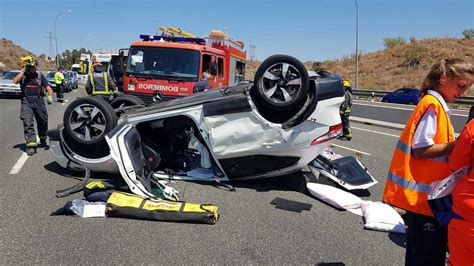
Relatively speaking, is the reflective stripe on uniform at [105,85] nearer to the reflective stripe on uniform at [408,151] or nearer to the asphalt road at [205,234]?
the asphalt road at [205,234]

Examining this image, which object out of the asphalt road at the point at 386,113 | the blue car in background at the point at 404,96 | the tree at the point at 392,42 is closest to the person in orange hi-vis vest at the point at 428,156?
the asphalt road at the point at 386,113

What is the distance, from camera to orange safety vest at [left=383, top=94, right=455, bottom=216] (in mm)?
2242

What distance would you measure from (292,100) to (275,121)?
345 millimetres

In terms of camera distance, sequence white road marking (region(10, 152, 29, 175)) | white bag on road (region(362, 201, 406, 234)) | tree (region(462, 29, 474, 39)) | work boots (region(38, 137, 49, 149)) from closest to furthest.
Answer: white bag on road (region(362, 201, 406, 234)) < white road marking (region(10, 152, 29, 175)) < work boots (region(38, 137, 49, 149)) < tree (region(462, 29, 474, 39))

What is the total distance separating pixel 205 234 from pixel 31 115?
5.18 meters

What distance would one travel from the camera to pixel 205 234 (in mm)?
4016

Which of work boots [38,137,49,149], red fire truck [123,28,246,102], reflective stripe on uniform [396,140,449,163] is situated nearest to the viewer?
reflective stripe on uniform [396,140,449,163]

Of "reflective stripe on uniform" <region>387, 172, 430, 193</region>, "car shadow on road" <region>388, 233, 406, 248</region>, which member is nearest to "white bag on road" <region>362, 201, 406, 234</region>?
"car shadow on road" <region>388, 233, 406, 248</region>

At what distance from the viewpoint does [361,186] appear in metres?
5.35

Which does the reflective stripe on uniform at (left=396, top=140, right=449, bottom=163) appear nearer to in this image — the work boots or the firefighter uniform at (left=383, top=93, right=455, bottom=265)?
the firefighter uniform at (left=383, top=93, right=455, bottom=265)

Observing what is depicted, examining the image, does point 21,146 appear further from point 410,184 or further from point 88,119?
point 410,184

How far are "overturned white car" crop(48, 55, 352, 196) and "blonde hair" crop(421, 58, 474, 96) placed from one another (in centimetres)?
263

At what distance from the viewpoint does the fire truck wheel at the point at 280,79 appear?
5062mm

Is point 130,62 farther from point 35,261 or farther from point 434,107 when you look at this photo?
point 434,107
